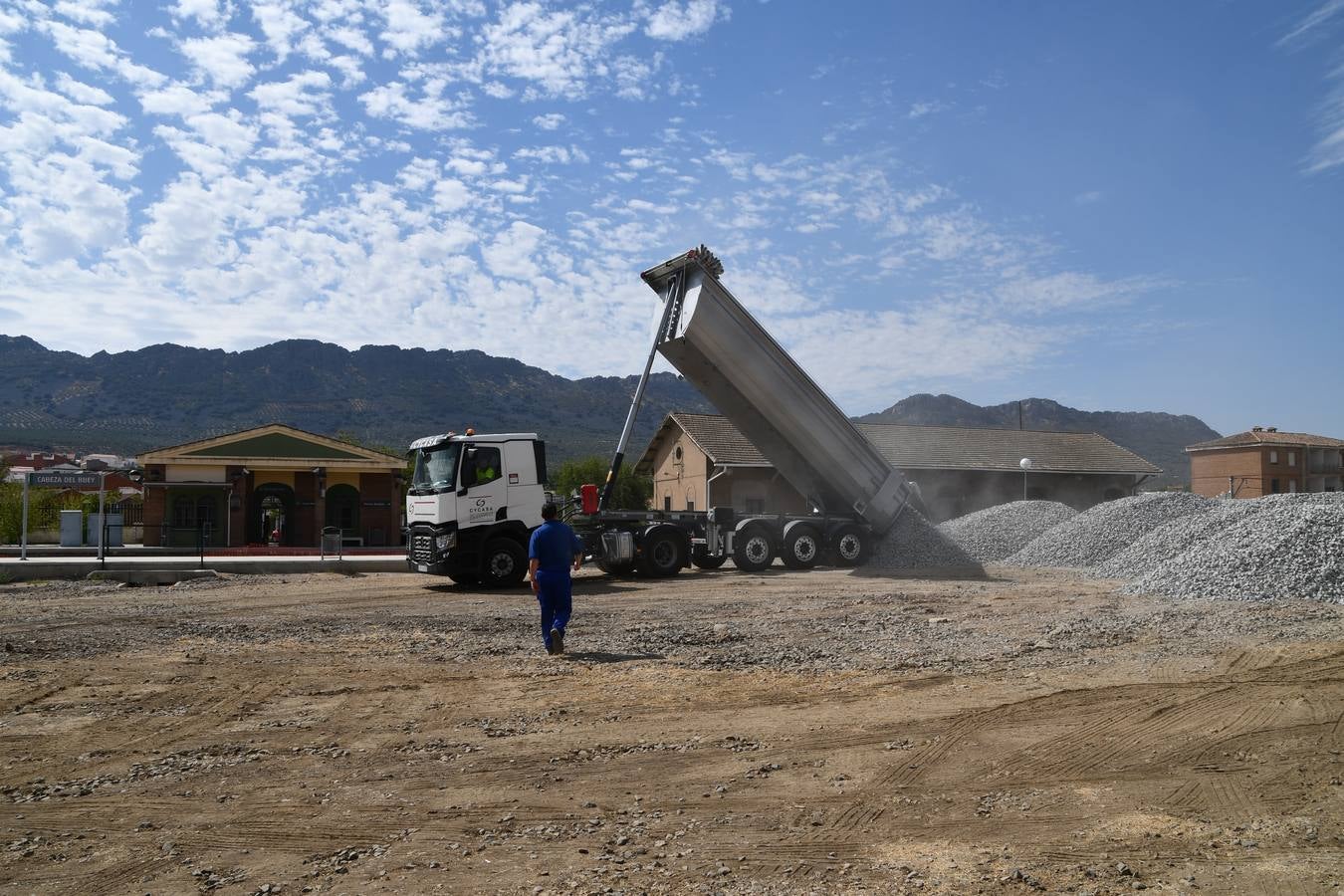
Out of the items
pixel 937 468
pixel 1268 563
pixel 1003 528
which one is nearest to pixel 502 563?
pixel 1268 563

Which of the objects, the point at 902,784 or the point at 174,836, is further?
the point at 902,784

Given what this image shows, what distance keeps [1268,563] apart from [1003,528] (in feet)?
30.4

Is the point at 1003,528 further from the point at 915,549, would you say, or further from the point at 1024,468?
the point at 1024,468

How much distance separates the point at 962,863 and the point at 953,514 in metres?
31.6

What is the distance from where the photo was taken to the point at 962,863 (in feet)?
13.3

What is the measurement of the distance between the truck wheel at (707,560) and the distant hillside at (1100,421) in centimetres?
10060

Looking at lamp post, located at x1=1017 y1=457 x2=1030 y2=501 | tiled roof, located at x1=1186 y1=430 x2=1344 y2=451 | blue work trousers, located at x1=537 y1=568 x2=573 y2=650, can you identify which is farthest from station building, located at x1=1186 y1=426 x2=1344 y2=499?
blue work trousers, located at x1=537 y1=568 x2=573 y2=650

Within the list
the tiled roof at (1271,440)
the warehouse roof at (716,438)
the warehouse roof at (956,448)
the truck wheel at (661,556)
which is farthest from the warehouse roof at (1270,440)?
the truck wheel at (661,556)

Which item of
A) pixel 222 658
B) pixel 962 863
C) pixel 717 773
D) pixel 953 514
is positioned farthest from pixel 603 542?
pixel 953 514

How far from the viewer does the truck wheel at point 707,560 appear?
2048 centimetres

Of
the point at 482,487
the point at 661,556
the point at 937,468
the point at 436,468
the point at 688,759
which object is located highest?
the point at 937,468

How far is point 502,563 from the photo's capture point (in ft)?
54.0

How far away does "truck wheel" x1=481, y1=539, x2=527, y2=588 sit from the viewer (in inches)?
640

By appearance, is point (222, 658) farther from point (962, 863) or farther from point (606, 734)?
point (962, 863)
